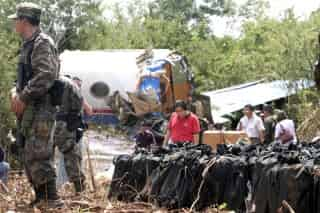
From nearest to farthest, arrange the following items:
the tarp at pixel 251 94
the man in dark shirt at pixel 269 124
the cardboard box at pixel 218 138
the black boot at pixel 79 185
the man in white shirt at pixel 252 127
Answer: the black boot at pixel 79 185 → the cardboard box at pixel 218 138 → the man in white shirt at pixel 252 127 → the man in dark shirt at pixel 269 124 → the tarp at pixel 251 94

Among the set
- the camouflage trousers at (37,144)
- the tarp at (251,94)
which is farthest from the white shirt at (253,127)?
the tarp at (251,94)

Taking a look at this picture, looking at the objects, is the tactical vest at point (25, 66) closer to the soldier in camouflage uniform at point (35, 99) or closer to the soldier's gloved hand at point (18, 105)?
the soldier in camouflage uniform at point (35, 99)

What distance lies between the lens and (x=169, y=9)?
48719 millimetres

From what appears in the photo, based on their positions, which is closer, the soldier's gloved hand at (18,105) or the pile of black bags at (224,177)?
the pile of black bags at (224,177)

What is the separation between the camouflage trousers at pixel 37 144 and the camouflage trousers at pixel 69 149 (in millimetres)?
1623

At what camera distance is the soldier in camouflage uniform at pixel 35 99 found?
21.2 feet

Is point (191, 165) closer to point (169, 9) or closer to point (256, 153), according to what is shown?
point (256, 153)

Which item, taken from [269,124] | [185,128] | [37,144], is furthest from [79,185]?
[269,124]

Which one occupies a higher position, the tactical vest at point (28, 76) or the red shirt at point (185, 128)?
the tactical vest at point (28, 76)

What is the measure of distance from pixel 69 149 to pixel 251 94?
15968 millimetres

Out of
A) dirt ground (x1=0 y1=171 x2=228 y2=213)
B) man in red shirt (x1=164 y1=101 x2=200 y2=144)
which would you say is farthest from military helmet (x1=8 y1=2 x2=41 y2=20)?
man in red shirt (x1=164 y1=101 x2=200 y2=144)

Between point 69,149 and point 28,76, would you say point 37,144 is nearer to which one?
point 28,76

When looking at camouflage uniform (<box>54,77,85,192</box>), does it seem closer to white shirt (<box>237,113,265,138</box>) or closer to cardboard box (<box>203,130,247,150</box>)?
cardboard box (<box>203,130,247,150</box>)

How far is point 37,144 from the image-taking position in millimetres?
6512
